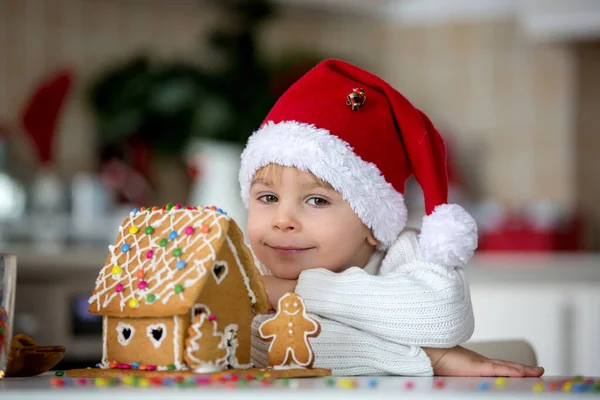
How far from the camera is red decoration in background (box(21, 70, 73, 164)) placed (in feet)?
10.6

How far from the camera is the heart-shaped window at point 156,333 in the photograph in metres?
0.82

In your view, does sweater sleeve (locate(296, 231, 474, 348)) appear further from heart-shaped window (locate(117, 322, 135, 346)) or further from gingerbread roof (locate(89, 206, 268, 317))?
heart-shaped window (locate(117, 322, 135, 346))

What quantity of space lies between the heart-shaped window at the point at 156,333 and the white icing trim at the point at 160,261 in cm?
3

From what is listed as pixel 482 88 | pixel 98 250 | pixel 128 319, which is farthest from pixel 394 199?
pixel 482 88

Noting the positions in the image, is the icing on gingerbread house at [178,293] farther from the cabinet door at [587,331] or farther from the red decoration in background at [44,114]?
the red decoration in background at [44,114]

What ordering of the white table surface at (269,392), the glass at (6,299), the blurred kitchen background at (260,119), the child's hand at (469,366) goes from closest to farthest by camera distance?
the white table surface at (269,392) < the glass at (6,299) < the child's hand at (469,366) < the blurred kitchen background at (260,119)

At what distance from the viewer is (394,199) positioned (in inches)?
45.1

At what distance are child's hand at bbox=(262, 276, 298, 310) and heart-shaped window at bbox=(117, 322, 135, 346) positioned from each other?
202mm

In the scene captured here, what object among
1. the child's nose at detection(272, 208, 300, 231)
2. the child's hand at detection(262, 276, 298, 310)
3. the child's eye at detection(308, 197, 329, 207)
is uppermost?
the child's eye at detection(308, 197, 329, 207)

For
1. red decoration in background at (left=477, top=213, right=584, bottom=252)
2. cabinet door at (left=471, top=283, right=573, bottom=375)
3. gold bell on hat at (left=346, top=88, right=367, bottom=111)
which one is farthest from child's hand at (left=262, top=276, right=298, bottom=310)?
red decoration in background at (left=477, top=213, right=584, bottom=252)

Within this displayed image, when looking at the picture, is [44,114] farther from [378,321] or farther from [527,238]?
[378,321]

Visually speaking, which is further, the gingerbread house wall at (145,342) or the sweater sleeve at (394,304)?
the sweater sleeve at (394,304)

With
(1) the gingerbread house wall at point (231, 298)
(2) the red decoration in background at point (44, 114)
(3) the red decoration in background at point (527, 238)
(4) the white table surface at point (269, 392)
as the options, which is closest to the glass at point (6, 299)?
(4) the white table surface at point (269, 392)

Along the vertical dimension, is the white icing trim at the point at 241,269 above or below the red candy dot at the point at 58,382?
above
